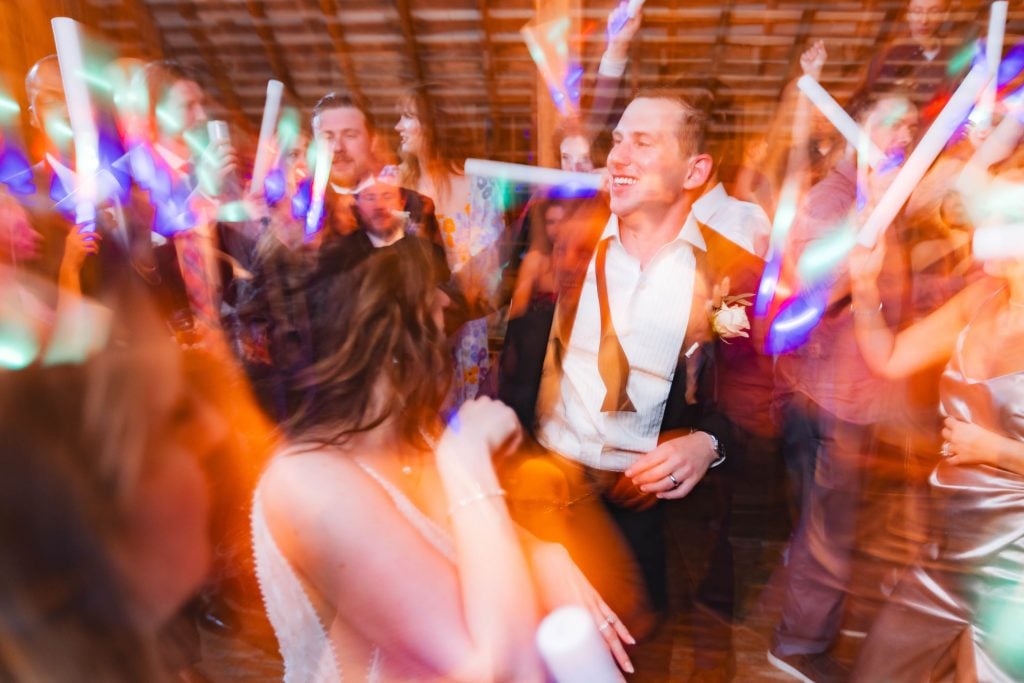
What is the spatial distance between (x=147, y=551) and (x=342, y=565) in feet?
1.14

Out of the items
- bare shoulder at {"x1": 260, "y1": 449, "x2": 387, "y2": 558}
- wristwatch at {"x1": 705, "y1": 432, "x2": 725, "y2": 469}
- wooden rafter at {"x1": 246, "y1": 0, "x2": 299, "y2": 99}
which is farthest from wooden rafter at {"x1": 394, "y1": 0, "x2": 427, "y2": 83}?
wristwatch at {"x1": 705, "y1": 432, "x2": 725, "y2": 469}

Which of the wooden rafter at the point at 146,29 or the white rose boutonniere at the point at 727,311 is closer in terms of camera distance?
the white rose boutonniere at the point at 727,311

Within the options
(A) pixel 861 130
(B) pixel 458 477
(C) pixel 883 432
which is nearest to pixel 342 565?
(B) pixel 458 477

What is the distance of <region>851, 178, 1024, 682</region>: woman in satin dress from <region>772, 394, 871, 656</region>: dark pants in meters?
0.42

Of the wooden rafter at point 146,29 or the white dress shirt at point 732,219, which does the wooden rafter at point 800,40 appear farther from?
the wooden rafter at point 146,29

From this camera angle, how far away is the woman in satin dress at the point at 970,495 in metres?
1.23

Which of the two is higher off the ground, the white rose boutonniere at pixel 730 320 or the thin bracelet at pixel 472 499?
the white rose boutonniere at pixel 730 320

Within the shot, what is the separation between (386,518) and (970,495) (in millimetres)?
1157

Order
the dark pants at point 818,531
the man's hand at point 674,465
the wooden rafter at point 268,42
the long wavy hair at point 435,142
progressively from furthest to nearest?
the dark pants at point 818,531 → the wooden rafter at point 268,42 → the man's hand at point 674,465 → the long wavy hair at point 435,142

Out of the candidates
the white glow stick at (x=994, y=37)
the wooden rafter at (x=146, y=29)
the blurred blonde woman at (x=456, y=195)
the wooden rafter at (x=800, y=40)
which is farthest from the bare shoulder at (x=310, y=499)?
the wooden rafter at (x=800, y=40)

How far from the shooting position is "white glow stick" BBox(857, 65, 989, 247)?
107 cm

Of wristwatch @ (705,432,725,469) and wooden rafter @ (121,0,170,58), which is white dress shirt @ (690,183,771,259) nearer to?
wristwatch @ (705,432,725,469)

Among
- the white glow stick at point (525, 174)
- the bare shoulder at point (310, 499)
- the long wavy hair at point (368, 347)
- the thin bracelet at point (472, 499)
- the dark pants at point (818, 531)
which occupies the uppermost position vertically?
the white glow stick at point (525, 174)

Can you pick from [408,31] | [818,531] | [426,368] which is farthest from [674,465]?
[408,31]
